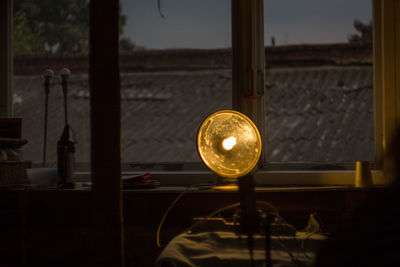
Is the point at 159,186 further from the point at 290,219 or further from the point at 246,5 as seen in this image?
the point at 246,5

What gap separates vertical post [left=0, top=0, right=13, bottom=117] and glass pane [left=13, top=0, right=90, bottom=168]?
4 centimetres

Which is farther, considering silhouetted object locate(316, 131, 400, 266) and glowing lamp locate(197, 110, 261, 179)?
glowing lamp locate(197, 110, 261, 179)

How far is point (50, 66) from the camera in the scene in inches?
102

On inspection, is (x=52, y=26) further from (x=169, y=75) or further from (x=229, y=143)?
(x=229, y=143)

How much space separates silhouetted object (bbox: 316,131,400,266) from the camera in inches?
17.9

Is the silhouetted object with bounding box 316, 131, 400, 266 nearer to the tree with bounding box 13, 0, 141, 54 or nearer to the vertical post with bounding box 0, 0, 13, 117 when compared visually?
the tree with bounding box 13, 0, 141, 54

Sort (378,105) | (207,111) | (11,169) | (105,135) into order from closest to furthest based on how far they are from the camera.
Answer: (105,135)
(11,169)
(378,105)
(207,111)

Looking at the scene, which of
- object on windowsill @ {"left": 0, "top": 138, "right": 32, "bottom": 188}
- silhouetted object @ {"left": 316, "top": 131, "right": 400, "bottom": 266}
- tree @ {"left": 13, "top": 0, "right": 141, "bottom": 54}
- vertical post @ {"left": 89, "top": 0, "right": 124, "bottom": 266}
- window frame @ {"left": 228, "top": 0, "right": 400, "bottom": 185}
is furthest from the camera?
tree @ {"left": 13, "top": 0, "right": 141, "bottom": 54}

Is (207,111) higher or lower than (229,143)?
higher

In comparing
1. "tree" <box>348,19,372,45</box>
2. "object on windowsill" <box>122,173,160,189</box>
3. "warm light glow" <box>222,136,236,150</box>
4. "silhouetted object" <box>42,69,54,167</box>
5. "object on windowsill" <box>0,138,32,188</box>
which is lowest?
"object on windowsill" <box>122,173,160,189</box>

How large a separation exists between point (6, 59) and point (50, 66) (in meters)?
0.27

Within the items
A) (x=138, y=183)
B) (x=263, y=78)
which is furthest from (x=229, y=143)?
(x=263, y=78)

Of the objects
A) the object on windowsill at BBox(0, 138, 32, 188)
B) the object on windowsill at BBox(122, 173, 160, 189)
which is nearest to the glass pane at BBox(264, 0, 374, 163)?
the object on windowsill at BBox(122, 173, 160, 189)

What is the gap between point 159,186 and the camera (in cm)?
220
